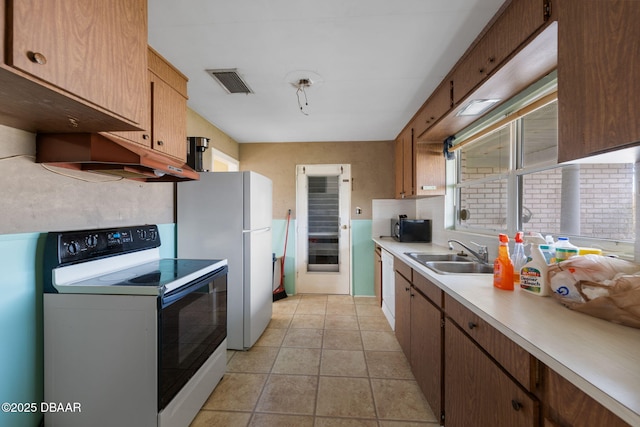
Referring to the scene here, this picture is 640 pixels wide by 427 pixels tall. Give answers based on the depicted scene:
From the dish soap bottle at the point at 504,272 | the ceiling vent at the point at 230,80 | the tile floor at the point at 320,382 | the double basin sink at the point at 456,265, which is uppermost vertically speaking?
the ceiling vent at the point at 230,80

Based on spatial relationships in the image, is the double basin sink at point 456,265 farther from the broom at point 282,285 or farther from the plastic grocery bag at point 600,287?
the broom at point 282,285

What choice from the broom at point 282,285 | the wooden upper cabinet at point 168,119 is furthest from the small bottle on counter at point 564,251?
the broom at point 282,285

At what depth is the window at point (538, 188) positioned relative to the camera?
1.27 metres

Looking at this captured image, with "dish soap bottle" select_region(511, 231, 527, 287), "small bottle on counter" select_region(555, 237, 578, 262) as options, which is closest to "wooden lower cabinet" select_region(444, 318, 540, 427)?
"dish soap bottle" select_region(511, 231, 527, 287)

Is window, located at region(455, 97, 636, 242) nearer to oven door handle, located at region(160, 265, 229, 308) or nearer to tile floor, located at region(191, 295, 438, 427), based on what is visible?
tile floor, located at region(191, 295, 438, 427)

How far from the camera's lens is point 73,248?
1341 mm

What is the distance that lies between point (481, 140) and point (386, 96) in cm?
99

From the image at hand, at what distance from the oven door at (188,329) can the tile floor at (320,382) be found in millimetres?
376

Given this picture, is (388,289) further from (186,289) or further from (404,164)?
(186,289)

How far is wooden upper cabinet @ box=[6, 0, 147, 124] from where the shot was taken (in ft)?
2.62

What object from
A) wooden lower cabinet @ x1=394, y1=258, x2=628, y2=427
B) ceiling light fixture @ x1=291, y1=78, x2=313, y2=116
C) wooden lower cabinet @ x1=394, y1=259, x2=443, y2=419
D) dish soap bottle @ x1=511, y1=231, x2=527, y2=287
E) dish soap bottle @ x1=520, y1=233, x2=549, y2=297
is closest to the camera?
wooden lower cabinet @ x1=394, y1=258, x2=628, y2=427

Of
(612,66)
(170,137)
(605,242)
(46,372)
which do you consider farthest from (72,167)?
(605,242)

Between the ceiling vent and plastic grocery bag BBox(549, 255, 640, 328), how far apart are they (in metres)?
2.30

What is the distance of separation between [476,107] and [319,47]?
1206mm
